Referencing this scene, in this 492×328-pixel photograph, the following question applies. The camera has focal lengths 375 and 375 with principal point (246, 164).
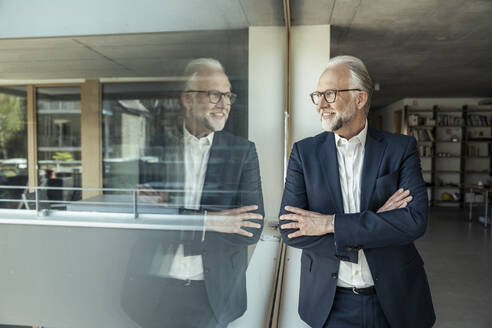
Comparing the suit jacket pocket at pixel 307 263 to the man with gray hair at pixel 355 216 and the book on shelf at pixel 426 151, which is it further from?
the book on shelf at pixel 426 151

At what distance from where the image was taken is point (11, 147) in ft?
1.41

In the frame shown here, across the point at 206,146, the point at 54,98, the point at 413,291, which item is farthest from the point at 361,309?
the point at 54,98

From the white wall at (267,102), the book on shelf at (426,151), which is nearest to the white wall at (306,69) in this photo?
the white wall at (267,102)

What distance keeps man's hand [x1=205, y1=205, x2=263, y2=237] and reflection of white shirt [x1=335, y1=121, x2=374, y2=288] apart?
40 centimetres

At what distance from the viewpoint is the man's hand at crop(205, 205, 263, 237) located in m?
1.18

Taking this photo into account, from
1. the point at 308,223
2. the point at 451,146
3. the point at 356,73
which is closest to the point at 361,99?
the point at 356,73

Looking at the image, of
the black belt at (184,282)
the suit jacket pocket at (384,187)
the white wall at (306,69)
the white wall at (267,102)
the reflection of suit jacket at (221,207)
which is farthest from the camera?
the white wall at (306,69)

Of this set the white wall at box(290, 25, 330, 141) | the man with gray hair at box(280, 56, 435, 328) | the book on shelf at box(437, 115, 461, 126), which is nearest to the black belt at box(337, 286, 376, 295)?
the man with gray hair at box(280, 56, 435, 328)

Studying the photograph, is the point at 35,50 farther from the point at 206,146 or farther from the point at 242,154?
the point at 242,154

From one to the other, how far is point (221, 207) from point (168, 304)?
403 millimetres

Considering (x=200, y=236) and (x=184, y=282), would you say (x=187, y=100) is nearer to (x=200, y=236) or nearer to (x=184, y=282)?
(x=200, y=236)

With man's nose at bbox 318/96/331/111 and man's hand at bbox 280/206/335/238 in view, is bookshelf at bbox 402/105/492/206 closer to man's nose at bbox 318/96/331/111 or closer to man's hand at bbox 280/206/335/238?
man's nose at bbox 318/96/331/111

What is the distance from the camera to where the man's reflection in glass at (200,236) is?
2.73ft

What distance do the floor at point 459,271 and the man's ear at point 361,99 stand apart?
2279 millimetres
